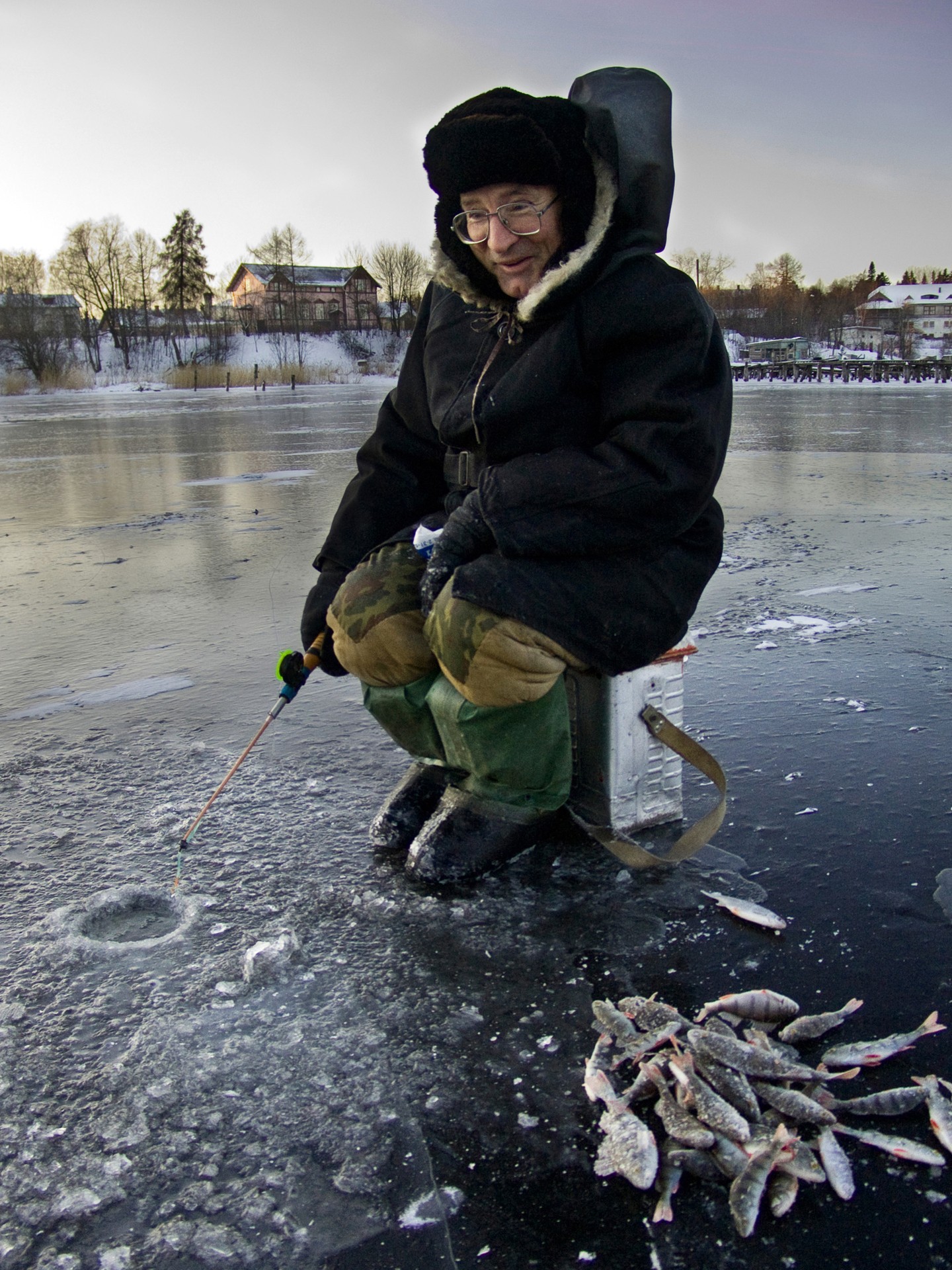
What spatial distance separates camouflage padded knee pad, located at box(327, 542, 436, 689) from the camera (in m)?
2.40

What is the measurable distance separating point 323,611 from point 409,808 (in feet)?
1.93

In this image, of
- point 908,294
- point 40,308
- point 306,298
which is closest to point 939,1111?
point 40,308

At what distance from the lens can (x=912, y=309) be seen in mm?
A: 123500

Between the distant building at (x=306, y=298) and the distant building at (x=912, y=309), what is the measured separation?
60014mm

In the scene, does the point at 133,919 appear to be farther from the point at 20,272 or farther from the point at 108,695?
the point at 20,272

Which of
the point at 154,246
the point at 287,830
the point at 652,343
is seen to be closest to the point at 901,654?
the point at 652,343

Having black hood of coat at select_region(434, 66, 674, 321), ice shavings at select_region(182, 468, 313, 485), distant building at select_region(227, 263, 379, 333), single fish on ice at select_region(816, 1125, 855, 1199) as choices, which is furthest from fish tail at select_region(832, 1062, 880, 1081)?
distant building at select_region(227, 263, 379, 333)

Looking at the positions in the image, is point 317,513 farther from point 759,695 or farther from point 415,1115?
point 415,1115

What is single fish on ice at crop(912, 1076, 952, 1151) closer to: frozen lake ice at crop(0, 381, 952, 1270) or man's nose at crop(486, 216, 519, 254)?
frozen lake ice at crop(0, 381, 952, 1270)

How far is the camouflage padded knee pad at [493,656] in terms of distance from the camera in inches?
85.4

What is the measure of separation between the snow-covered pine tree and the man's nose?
88.5 metres

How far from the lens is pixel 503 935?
2.10m

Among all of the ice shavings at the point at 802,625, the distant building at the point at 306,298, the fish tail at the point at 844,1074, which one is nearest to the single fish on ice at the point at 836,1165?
the fish tail at the point at 844,1074

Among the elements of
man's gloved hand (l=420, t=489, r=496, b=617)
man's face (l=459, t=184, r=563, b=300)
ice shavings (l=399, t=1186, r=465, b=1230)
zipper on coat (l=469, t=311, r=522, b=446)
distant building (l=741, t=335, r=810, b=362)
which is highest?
distant building (l=741, t=335, r=810, b=362)
